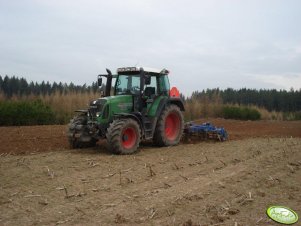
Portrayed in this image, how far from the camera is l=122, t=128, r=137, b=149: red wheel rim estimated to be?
10227 millimetres

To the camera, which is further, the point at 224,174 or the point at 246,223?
the point at 224,174

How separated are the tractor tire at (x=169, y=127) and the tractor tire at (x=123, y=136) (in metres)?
1.31

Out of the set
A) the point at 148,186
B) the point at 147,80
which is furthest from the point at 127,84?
the point at 148,186

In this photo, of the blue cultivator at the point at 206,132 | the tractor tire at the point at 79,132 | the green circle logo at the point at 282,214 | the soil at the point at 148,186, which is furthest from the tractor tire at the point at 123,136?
the green circle logo at the point at 282,214

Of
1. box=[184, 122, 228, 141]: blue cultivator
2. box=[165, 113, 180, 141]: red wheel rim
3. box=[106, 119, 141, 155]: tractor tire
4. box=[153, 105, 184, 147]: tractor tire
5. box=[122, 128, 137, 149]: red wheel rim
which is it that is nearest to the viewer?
box=[106, 119, 141, 155]: tractor tire

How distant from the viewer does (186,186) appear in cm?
687

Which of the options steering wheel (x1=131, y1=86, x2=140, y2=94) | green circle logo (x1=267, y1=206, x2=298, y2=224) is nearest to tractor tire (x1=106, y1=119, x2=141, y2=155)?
steering wheel (x1=131, y1=86, x2=140, y2=94)

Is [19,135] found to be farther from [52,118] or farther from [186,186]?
[186,186]

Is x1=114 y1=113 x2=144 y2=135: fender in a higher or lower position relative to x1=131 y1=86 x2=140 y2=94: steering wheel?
lower

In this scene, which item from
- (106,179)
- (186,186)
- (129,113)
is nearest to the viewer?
(186,186)

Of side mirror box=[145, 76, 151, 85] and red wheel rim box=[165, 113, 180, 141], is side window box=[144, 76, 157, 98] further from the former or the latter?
red wheel rim box=[165, 113, 180, 141]

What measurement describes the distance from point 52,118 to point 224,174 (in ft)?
45.5

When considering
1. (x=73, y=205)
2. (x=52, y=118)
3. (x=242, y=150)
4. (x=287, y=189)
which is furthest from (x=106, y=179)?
(x=52, y=118)

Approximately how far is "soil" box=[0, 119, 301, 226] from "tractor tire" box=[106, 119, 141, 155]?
30 cm
